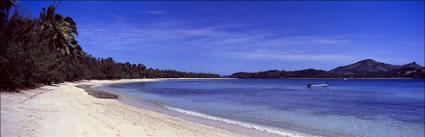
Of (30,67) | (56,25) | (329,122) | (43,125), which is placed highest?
(56,25)

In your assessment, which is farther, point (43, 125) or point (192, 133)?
point (192, 133)

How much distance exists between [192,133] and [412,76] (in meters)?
209

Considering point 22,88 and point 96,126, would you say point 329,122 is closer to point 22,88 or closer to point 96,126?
point 96,126

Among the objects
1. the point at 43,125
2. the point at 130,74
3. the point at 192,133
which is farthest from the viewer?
the point at 130,74

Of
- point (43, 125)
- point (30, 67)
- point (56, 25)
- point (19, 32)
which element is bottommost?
point (43, 125)

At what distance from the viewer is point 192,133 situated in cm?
941

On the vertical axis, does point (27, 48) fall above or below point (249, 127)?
above

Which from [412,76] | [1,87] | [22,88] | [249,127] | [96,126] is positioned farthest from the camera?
[412,76]

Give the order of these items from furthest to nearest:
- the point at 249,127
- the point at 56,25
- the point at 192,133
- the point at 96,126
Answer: the point at 56,25, the point at 249,127, the point at 192,133, the point at 96,126

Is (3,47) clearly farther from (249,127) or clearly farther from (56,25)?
(56,25)

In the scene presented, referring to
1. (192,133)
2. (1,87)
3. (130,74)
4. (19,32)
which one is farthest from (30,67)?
(130,74)

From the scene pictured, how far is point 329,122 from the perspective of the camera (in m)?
14.2

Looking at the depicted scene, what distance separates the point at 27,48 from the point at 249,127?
1441 centimetres

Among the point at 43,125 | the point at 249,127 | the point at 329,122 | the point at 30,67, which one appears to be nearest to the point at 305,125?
the point at 329,122
